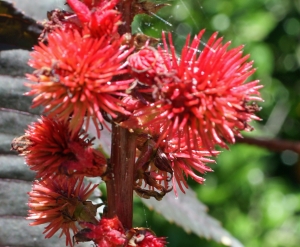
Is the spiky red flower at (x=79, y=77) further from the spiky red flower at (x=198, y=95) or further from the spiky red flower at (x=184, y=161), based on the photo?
the spiky red flower at (x=184, y=161)

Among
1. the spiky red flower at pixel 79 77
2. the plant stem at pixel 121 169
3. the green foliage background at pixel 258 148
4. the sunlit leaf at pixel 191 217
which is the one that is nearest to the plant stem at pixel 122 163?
the plant stem at pixel 121 169

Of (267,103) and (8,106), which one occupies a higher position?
(267,103)

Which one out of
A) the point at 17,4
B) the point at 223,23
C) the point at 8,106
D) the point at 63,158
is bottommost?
the point at 63,158

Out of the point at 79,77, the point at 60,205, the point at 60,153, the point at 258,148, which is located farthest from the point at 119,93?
the point at 258,148

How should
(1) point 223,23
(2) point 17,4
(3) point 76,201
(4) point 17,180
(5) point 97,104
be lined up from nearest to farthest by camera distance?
(5) point 97,104, (3) point 76,201, (4) point 17,180, (2) point 17,4, (1) point 223,23

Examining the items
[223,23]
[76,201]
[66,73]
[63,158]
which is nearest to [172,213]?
[76,201]

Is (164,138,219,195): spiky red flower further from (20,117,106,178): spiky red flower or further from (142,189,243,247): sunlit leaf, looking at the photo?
(142,189,243,247): sunlit leaf

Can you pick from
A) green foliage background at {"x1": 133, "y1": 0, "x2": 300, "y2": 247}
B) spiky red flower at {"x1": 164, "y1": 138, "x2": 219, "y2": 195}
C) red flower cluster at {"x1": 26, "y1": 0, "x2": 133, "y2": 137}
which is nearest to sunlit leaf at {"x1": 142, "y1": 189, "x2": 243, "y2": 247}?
spiky red flower at {"x1": 164, "y1": 138, "x2": 219, "y2": 195}

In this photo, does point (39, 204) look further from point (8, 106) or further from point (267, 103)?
point (267, 103)
